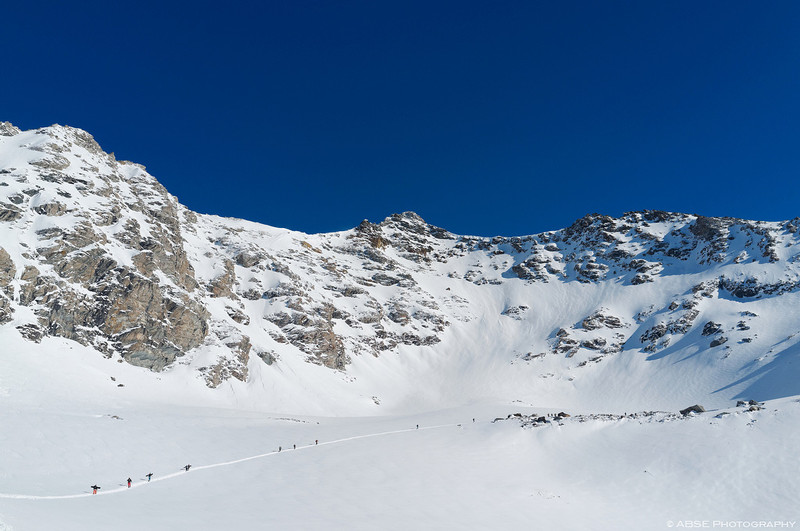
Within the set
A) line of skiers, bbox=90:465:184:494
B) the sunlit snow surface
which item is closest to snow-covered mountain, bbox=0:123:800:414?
the sunlit snow surface

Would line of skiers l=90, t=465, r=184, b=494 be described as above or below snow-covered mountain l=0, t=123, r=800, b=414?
below

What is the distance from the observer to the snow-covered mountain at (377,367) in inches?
851

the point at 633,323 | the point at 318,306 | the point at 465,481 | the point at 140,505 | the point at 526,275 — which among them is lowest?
the point at 465,481

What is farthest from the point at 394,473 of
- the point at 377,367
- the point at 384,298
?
the point at 384,298

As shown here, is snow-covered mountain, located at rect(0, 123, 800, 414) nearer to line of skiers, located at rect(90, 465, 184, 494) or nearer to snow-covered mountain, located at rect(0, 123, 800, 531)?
snow-covered mountain, located at rect(0, 123, 800, 531)

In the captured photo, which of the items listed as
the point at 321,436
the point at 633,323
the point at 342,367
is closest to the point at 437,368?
the point at 342,367

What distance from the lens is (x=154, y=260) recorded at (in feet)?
246

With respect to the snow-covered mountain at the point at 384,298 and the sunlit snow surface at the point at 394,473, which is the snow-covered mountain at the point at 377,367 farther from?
the snow-covered mountain at the point at 384,298

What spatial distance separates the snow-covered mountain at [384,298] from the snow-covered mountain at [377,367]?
1.78ft

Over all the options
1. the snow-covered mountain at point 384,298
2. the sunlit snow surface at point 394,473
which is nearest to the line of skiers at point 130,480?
the sunlit snow surface at point 394,473

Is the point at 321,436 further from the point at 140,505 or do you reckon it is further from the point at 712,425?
the point at 712,425

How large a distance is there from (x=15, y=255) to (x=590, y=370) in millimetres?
98878

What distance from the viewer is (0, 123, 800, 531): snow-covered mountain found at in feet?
70.9

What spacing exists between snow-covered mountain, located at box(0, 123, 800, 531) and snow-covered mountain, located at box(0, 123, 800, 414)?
541 millimetres
